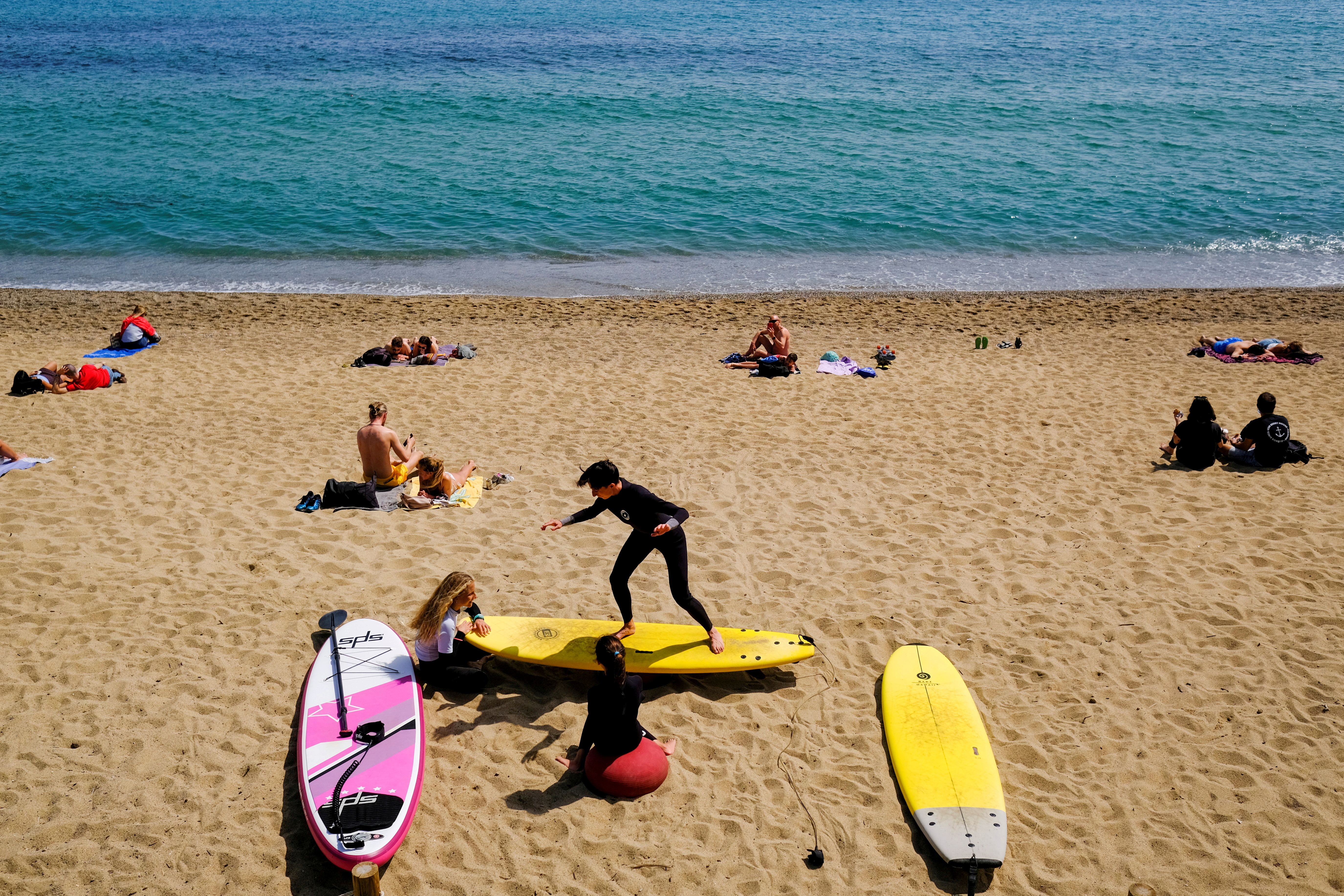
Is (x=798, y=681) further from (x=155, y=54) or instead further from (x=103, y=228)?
(x=155, y=54)

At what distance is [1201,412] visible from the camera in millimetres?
10156

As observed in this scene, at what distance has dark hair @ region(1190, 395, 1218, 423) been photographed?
398 inches

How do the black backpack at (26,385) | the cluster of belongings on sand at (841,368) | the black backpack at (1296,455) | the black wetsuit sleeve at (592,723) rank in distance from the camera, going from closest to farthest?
the black wetsuit sleeve at (592,723), the black backpack at (1296,455), the black backpack at (26,385), the cluster of belongings on sand at (841,368)

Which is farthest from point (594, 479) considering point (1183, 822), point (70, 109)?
point (70, 109)

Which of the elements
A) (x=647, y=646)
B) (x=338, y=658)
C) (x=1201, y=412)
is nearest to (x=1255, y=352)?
(x=1201, y=412)

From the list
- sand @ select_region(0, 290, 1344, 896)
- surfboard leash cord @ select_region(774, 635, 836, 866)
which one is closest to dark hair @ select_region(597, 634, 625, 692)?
sand @ select_region(0, 290, 1344, 896)

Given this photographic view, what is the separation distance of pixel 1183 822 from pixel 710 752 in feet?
9.84

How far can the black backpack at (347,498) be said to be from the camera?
924 cm

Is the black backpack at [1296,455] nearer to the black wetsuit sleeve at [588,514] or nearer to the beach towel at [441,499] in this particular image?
the black wetsuit sleeve at [588,514]

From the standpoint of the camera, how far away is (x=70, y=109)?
1361 inches

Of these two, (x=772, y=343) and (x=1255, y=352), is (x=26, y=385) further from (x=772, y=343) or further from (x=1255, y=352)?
(x=1255, y=352)

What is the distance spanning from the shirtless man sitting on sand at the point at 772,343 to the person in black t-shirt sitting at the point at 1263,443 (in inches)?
242

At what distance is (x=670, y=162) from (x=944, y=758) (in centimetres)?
2549

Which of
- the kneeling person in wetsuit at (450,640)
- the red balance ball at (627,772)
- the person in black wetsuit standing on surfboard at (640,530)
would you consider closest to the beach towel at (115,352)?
the kneeling person in wetsuit at (450,640)
